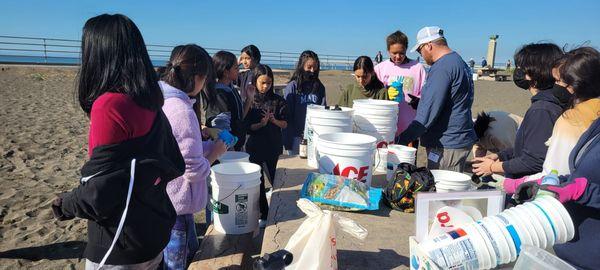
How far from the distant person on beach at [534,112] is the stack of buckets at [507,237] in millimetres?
1126

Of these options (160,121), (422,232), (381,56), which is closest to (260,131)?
(160,121)

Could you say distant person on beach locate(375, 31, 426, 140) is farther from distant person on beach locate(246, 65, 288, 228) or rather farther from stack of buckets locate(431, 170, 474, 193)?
stack of buckets locate(431, 170, 474, 193)

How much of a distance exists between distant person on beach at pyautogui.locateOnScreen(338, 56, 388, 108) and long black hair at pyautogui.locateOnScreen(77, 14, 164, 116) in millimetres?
2615

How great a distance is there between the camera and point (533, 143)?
229 cm

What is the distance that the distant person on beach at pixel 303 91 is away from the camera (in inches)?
170

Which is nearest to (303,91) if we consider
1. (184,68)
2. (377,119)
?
(377,119)

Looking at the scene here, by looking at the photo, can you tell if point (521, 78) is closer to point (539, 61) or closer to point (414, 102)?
point (539, 61)

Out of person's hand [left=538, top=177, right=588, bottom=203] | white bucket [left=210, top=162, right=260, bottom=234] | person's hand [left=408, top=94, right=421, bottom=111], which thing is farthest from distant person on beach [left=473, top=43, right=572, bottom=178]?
white bucket [left=210, top=162, right=260, bottom=234]

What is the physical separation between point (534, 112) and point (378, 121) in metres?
0.99

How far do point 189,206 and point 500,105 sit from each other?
11934 mm

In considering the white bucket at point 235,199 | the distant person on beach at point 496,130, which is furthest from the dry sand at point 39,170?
the distant person on beach at point 496,130

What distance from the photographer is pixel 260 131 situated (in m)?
3.94

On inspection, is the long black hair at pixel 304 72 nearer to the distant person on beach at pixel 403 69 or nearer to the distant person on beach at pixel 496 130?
the distant person on beach at pixel 403 69

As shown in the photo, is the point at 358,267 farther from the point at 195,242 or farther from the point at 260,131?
the point at 260,131
